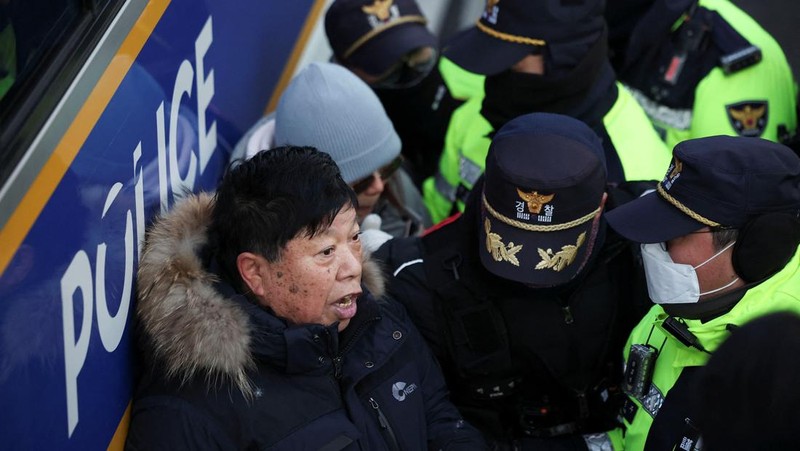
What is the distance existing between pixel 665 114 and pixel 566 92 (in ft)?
2.87

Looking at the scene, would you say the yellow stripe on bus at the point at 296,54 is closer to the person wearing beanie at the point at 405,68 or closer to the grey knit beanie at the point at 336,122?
the person wearing beanie at the point at 405,68

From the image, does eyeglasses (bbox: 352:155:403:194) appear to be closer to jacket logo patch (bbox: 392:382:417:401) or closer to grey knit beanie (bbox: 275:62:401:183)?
grey knit beanie (bbox: 275:62:401:183)

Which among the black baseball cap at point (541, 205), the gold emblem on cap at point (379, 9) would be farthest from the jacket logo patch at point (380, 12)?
the black baseball cap at point (541, 205)

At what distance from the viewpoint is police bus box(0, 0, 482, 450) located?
66.3 inches

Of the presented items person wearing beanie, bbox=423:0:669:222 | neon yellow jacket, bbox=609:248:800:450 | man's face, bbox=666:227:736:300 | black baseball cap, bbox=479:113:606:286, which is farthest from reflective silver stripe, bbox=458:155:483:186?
man's face, bbox=666:227:736:300

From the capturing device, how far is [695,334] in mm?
2447

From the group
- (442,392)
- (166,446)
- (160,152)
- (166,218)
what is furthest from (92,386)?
(442,392)

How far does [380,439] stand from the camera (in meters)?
2.40

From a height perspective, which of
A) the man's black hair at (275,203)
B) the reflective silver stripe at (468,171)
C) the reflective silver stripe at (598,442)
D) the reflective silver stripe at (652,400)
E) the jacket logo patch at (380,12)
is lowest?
the reflective silver stripe at (598,442)

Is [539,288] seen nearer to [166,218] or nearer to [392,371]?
[392,371]

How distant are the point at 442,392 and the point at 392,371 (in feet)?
0.72

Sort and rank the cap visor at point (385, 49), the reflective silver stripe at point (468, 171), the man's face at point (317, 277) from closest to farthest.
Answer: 1. the man's face at point (317, 277)
2. the reflective silver stripe at point (468, 171)
3. the cap visor at point (385, 49)

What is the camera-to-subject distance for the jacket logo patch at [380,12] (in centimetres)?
384

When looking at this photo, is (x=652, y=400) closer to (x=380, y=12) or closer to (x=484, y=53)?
(x=484, y=53)
